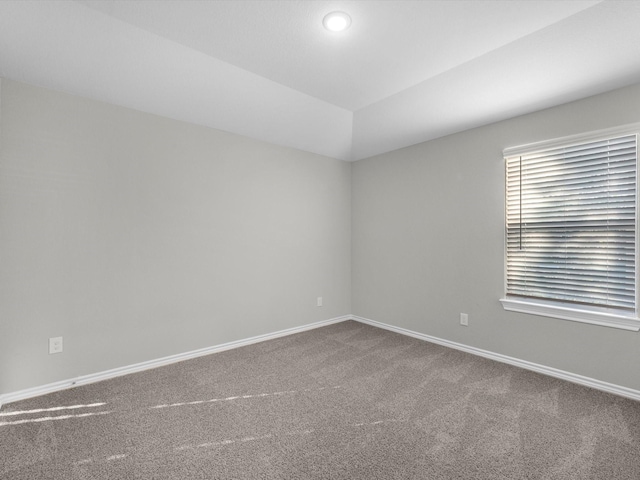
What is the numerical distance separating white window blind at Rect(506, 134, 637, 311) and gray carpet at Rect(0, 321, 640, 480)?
0.80m

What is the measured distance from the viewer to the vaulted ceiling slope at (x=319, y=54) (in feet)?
6.33

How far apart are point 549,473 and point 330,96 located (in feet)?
10.8

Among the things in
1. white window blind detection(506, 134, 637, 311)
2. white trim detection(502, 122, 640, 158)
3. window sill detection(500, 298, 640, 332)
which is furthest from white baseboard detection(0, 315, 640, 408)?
white trim detection(502, 122, 640, 158)

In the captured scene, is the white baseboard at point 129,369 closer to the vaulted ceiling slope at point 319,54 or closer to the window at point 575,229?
the vaulted ceiling slope at point 319,54

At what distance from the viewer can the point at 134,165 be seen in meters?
2.77

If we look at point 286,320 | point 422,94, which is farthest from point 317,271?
point 422,94

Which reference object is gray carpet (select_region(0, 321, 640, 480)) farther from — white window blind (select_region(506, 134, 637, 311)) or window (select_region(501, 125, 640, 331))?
white window blind (select_region(506, 134, 637, 311))

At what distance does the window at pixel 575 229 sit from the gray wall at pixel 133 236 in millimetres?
2361

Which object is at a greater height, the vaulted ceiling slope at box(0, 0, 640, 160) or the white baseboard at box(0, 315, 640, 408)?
the vaulted ceiling slope at box(0, 0, 640, 160)

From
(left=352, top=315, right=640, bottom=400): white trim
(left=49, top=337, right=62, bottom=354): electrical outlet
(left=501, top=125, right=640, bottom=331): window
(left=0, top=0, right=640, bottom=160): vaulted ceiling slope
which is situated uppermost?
(left=0, top=0, right=640, bottom=160): vaulted ceiling slope

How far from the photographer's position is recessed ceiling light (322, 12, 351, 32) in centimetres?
201

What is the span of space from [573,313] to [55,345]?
4185 millimetres

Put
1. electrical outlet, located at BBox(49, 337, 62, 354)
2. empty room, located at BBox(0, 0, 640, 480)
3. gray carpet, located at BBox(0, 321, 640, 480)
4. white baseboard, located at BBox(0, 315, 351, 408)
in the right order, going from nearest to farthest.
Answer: gray carpet, located at BBox(0, 321, 640, 480) < empty room, located at BBox(0, 0, 640, 480) < white baseboard, located at BBox(0, 315, 351, 408) < electrical outlet, located at BBox(49, 337, 62, 354)

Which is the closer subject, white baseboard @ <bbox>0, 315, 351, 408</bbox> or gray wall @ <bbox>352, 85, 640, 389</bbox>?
white baseboard @ <bbox>0, 315, 351, 408</bbox>
